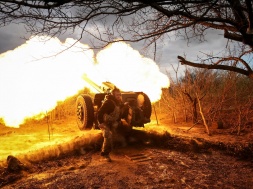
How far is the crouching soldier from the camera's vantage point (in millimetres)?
7045

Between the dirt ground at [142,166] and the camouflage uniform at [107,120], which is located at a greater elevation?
the camouflage uniform at [107,120]

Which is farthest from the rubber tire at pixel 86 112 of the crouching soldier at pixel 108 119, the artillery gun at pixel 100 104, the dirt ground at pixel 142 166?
the crouching soldier at pixel 108 119

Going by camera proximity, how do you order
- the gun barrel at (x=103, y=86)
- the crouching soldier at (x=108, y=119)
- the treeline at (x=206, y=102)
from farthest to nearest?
the treeline at (x=206, y=102) → the gun barrel at (x=103, y=86) → the crouching soldier at (x=108, y=119)

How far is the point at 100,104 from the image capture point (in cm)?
867

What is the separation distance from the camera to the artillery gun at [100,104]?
8266mm

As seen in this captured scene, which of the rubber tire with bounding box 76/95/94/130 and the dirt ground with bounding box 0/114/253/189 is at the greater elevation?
the rubber tire with bounding box 76/95/94/130

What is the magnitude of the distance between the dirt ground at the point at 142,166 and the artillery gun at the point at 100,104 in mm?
605

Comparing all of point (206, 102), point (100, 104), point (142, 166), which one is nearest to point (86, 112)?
point (100, 104)

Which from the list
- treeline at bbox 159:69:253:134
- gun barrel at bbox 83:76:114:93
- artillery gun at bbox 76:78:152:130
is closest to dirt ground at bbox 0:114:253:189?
artillery gun at bbox 76:78:152:130

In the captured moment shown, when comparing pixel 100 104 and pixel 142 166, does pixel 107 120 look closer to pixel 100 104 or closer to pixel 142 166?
pixel 100 104

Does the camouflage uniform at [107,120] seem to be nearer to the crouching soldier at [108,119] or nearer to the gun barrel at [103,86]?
the crouching soldier at [108,119]

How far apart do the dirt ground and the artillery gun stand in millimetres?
605

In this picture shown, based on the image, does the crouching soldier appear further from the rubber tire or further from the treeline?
the treeline

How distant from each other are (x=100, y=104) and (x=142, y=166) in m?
3.08
